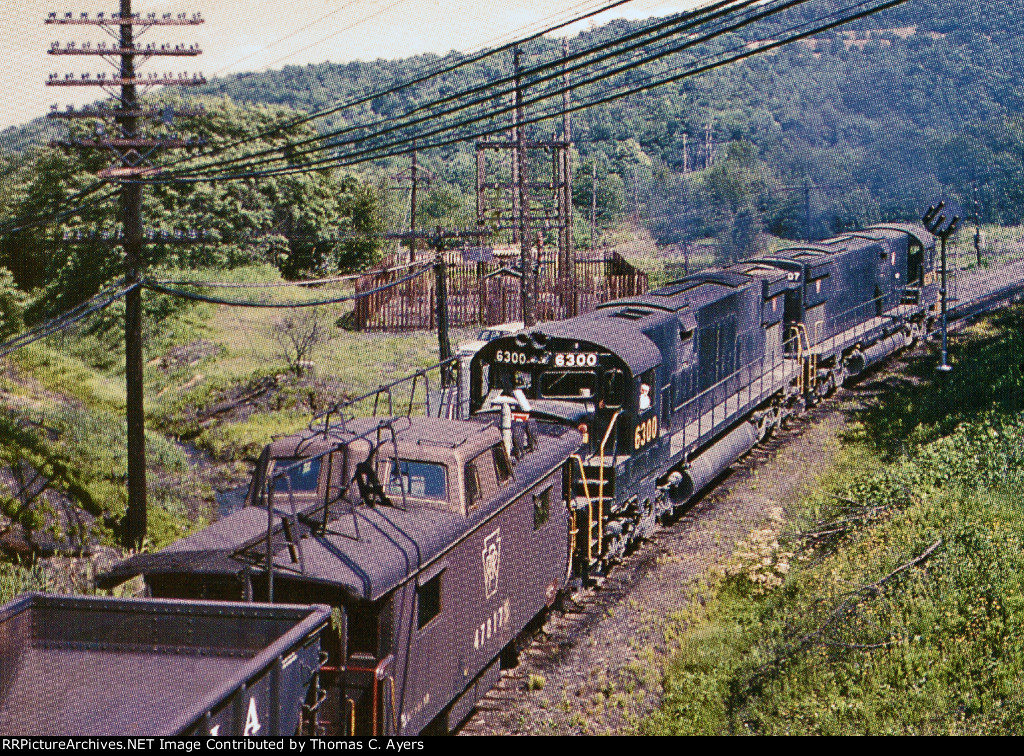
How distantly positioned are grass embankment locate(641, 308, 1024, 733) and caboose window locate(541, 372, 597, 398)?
11.6 ft

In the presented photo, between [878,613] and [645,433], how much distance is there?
5.27 m

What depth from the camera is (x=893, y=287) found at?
111ft

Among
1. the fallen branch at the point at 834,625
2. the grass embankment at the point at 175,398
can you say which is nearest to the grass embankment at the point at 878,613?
the fallen branch at the point at 834,625

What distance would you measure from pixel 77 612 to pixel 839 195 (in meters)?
75.5

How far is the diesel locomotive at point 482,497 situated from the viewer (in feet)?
29.1

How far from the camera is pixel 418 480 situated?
421 inches

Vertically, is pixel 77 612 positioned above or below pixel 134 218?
below

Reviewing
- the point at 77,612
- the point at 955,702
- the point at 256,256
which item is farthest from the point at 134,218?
the point at 256,256

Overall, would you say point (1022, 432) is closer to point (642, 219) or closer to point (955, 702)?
point (955, 702)

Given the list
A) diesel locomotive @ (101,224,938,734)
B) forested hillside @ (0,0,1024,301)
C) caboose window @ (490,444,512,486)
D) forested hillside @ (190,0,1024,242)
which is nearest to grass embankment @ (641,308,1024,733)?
diesel locomotive @ (101,224,938,734)

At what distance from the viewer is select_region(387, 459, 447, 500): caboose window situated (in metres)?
10.6

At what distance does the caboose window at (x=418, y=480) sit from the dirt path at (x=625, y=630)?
3.06 metres

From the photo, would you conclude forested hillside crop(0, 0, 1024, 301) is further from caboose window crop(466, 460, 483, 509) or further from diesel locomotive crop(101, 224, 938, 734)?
caboose window crop(466, 460, 483, 509)

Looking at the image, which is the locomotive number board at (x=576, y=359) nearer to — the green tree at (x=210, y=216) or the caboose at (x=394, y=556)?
the caboose at (x=394, y=556)
